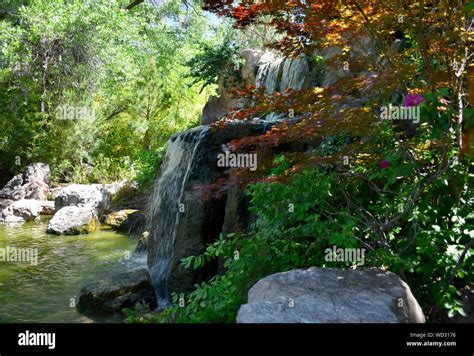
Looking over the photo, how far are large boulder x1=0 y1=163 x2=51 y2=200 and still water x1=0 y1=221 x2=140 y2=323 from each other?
2.97 meters

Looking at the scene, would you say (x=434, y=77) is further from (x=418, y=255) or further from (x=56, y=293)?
(x=56, y=293)

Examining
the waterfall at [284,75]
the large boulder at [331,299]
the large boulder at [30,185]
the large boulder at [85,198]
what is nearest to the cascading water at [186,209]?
the waterfall at [284,75]

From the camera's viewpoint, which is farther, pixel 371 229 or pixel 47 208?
pixel 47 208

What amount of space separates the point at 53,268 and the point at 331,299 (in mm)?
6422

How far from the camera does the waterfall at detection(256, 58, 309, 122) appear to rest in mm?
9977

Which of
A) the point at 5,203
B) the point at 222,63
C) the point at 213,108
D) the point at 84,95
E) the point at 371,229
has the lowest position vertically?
the point at 5,203

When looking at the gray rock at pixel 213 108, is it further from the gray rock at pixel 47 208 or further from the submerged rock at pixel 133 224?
the gray rock at pixel 47 208

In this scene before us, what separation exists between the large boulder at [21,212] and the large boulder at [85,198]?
2.03 feet

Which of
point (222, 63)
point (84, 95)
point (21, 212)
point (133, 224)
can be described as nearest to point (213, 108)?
point (222, 63)

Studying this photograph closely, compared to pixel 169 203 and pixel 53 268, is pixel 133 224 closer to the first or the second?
pixel 53 268

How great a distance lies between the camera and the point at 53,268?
8.30 meters

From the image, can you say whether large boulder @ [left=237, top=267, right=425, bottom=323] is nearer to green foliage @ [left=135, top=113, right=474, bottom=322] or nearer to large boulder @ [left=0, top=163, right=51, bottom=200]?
green foliage @ [left=135, top=113, right=474, bottom=322]
